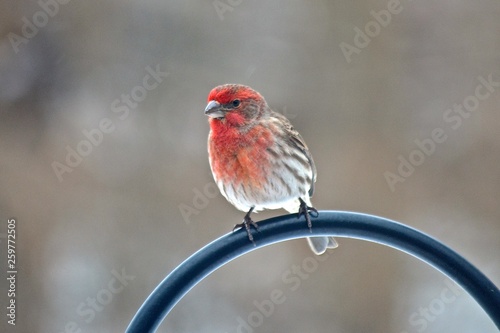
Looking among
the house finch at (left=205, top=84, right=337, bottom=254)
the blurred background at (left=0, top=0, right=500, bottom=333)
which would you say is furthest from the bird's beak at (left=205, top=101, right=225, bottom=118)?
the blurred background at (left=0, top=0, right=500, bottom=333)

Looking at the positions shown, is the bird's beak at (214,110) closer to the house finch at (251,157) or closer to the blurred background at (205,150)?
the house finch at (251,157)

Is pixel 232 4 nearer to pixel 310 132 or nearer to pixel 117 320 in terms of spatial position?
pixel 310 132

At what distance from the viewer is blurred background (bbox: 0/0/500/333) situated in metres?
5.61

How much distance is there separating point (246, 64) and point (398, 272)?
243 cm

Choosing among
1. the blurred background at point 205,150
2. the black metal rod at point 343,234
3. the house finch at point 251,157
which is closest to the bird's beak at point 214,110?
the house finch at point 251,157

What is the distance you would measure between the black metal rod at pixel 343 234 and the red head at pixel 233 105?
3.04 ft


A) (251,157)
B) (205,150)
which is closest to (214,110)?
(251,157)

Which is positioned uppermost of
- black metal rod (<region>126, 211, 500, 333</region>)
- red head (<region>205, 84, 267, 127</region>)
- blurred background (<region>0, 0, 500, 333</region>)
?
blurred background (<region>0, 0, 500, 333</region>)

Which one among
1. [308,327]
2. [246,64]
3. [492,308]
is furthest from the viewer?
[246,64]

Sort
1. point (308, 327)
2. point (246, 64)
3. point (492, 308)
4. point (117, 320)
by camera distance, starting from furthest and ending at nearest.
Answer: point (246, 64) < point (308, 327) < point (117, 320) < point (492, 308)

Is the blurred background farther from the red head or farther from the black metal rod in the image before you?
the black metal rod

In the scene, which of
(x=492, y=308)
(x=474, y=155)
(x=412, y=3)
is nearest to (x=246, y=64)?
(x=412, y=3)

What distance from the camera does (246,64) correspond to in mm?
6320

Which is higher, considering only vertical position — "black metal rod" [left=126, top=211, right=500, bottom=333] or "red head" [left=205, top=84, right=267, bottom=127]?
"red head" [left=205, top=84, right=267, bottom=127]
